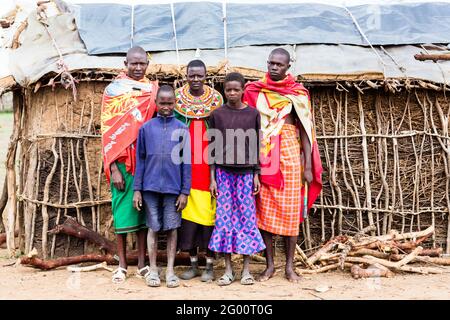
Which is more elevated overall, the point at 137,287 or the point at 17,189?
the point at 17,189

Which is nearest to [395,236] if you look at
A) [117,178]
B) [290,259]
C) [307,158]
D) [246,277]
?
[290,259]

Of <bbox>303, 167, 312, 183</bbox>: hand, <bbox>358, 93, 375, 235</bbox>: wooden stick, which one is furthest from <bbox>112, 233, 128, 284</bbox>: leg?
<bbox>358, 93, 375, 235</bbox>: wooden stick

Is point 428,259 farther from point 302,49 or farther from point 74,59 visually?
point 74,59

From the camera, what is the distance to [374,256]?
5594 mm

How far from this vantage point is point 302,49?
6242mm

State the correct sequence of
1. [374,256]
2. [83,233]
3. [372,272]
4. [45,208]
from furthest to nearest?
[45,208], [83,233], [374,256], [372,272]

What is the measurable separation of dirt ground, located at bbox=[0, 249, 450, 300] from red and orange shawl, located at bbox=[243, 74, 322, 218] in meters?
0.86

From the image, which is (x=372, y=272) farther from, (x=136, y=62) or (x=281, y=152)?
(x=136, y=62)

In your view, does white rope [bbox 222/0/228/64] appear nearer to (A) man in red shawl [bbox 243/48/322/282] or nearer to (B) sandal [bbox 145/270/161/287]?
(A) man in red shawl [bbox 243/48/322/282]

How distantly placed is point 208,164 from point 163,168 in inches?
16.7

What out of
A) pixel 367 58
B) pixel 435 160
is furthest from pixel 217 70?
pixel 435 160

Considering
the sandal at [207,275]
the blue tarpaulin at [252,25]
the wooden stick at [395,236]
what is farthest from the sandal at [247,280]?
the blue tarpaulin at [252,25]

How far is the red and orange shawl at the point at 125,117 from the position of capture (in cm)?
498

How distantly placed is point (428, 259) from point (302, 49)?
235cm
